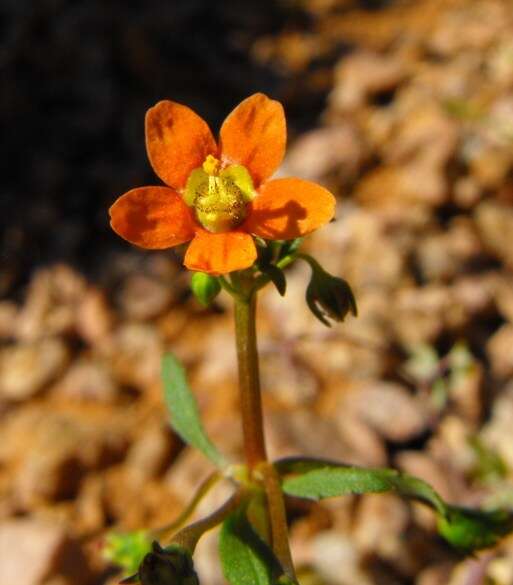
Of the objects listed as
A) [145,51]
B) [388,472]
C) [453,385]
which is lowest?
[453,385]

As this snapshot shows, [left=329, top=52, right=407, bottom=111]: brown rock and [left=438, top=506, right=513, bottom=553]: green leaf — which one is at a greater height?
[left=329, top=52, right=407, bottom=111]: brown rock

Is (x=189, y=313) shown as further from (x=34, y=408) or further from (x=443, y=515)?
(x=443, y=515)

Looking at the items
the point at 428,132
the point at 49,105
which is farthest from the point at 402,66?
the point at 49,105

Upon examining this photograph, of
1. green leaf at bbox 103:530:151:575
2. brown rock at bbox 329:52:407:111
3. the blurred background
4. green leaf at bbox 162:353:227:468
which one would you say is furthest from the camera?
brown rock at bbox 329:52:407:111

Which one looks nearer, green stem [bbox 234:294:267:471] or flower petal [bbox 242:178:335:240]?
flower petal [bbox 242:178:335:240]

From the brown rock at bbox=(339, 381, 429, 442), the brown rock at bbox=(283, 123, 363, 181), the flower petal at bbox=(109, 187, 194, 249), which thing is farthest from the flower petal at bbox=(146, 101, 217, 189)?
the brown rock at bbox=(283, 123, 363, 181)

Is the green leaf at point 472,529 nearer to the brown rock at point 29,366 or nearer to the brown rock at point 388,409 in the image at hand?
the brown rock at point 388,409

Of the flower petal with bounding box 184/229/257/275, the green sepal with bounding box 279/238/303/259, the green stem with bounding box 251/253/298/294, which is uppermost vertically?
the flower petal with bounding box 184/229/257/275

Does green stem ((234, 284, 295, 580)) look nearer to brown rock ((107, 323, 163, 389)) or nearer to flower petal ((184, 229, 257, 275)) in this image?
flower petal ((184, 229, 257, 275))
